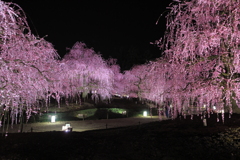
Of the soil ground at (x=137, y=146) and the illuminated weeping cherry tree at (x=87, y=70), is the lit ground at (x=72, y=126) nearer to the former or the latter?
the soil ground at (x=137, y=146)

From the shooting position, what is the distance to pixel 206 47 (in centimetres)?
620

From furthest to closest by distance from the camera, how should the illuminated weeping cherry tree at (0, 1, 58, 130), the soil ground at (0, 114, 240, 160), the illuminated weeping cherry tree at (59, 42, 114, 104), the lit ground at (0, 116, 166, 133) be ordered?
the illuminated weeping cherry tree at (59, 42, 114, 104)
the lit ground at (0, 116, 166, 133)
the soil ground at (0, 114, 240, 160)
the illuminated weeping cherry tree at (0, 1, 58, 130)

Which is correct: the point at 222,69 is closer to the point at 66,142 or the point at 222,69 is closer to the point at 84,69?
the point at 66,142

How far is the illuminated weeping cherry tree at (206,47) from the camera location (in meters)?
5.88

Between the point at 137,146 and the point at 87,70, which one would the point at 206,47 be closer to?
the point at 137,146

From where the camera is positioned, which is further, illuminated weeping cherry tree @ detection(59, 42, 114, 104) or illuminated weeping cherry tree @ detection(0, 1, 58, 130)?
illuminated weeping cherry tree @ detection(59, 42, 114, 104)

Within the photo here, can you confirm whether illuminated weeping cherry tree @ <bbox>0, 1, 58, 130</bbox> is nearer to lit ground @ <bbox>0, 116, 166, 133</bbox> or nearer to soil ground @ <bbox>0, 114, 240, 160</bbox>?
soil ground @ <bbox>0, 114, 240, 160</bbox>

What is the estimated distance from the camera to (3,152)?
6.57 meters

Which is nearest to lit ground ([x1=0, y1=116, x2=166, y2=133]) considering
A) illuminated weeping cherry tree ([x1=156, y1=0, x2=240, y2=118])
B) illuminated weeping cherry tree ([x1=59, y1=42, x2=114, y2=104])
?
illuminated weeping cherry tree ([x1=59, y1=42, x2=114, y2=104])

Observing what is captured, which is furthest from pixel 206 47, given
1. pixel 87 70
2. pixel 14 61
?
pixel 87 70

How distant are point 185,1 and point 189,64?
220 cm

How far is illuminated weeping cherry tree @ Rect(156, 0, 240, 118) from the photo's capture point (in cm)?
588

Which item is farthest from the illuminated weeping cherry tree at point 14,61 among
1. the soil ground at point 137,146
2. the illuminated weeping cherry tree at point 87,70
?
the illuminated weeping cherry tree at point 87,70

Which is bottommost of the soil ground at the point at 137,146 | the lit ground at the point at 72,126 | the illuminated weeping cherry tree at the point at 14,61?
the lit ground at the point at 72,126
